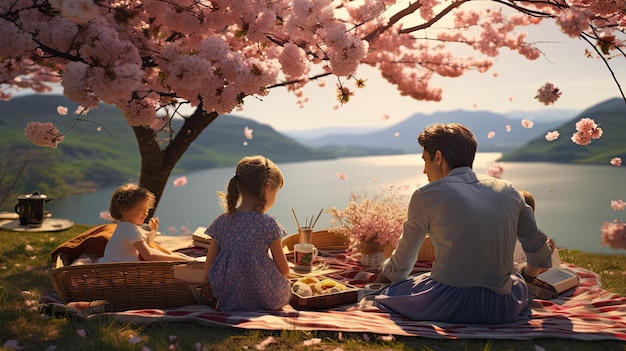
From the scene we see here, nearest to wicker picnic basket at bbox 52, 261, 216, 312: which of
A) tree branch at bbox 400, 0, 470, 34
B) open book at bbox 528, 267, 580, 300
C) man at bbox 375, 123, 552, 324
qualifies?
man at bbox 375, 123, 552, 324

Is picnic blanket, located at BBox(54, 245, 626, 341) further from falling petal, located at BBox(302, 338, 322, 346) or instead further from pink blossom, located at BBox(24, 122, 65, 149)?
pink blossom, located at BBox(24, 122, 65, 149)

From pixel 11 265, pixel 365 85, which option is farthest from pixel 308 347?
pixel 11 265

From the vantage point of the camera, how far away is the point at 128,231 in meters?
3.93

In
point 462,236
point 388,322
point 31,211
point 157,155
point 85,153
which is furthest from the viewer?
point 85,153

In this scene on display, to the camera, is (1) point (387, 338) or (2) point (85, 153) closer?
(1) point (387, 338)

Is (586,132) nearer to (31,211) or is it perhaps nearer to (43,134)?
(43,134)

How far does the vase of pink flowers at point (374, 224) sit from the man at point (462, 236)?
981 mm

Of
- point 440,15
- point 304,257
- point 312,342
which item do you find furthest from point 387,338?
point 440,15

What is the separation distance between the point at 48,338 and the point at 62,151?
77.6ft

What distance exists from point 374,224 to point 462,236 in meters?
1.38

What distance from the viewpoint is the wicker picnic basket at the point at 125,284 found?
135 inches

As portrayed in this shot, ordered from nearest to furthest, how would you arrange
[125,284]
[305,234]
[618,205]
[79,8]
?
[79,8] → [125,284] → [305,234] → [618,205]

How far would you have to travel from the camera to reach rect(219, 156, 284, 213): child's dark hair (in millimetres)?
3291

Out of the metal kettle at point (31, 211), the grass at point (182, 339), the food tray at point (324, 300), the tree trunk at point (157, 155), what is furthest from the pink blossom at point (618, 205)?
the metal kettle at point (31, 211)
